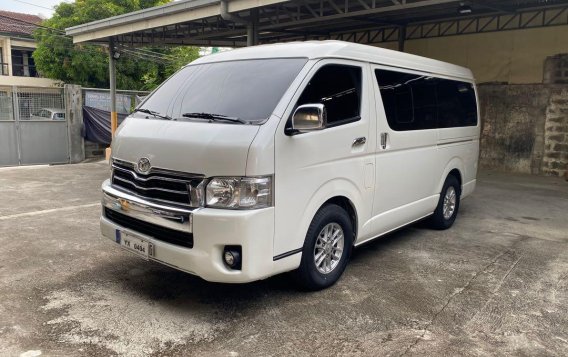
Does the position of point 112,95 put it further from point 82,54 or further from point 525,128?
point 525,128

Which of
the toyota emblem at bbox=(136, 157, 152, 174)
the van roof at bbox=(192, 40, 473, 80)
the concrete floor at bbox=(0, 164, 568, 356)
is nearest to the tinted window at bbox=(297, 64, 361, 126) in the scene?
the van roof at bbox=(192, 40, 473, 80)

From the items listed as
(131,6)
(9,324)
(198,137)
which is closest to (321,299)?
(198,137)

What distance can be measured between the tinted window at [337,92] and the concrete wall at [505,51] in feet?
30.1

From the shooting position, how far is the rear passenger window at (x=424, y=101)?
4.71 meters

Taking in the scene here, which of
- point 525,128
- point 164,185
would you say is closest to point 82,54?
→ point 525,128

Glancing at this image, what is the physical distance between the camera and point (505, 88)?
12047 millimetres

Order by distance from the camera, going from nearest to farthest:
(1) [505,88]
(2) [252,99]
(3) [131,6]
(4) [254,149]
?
(4) [254,149] → (2) [252,99] → (1) [505,88] → (3) [131,6]

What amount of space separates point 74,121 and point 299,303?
12.3m

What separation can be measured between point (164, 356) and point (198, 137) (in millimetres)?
1532

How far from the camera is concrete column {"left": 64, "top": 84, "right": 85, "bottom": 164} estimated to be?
13.7 meters

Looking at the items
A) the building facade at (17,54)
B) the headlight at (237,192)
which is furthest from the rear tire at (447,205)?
the building facade at (17,54)

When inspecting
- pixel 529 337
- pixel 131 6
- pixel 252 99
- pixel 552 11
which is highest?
pixel 131 6

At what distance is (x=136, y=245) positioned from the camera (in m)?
3.77

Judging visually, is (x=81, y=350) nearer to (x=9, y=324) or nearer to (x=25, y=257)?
(x=9, y=324)
